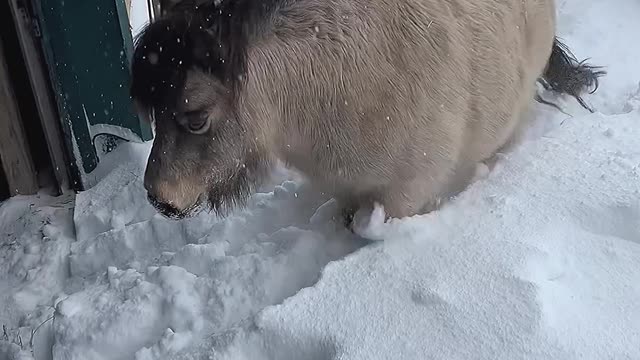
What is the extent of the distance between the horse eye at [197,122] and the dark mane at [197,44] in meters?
0.07

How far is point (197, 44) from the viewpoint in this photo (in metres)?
2.16

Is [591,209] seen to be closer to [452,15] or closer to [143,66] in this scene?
[452,15]

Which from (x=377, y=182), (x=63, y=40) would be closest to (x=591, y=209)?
(x=377, y=182)

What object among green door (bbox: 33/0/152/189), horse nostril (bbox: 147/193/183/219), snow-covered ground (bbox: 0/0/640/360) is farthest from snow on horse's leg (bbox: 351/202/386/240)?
green door (bbox: 33/0/152/189)

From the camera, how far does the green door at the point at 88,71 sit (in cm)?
341

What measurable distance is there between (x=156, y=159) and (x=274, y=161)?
0.42 m

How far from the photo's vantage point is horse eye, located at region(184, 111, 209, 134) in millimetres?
2258

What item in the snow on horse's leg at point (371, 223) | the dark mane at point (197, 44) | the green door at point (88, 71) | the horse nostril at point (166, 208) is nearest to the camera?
the dark mane at point (197, 44)

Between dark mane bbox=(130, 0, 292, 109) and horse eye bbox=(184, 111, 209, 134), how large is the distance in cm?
7

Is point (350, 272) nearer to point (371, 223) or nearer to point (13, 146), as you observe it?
point (371, 223)

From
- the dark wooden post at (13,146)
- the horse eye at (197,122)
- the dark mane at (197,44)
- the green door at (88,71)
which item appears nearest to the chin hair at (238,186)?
the horse eye at (197,122)

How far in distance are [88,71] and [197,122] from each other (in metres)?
1.53

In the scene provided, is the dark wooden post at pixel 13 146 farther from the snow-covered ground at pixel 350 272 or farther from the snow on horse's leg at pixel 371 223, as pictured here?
the snow on horse's leg at pixel 371 223

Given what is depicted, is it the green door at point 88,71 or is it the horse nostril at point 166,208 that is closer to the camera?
the horse nostril at point 166,208
